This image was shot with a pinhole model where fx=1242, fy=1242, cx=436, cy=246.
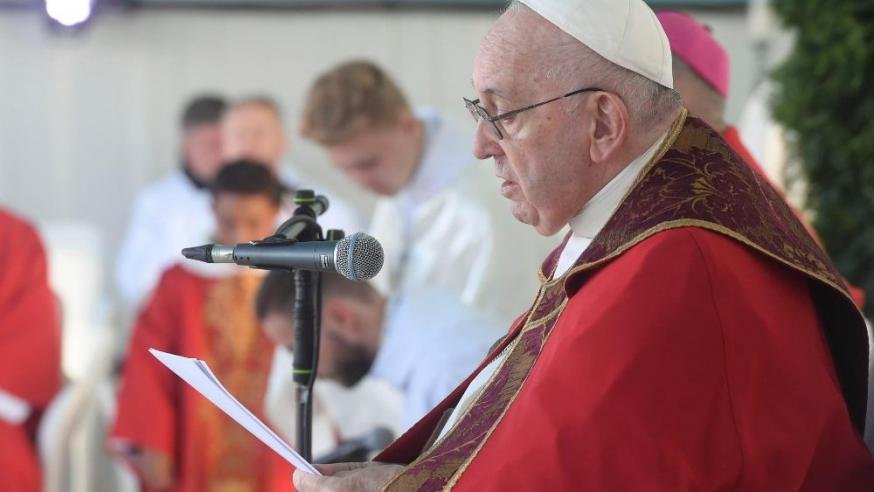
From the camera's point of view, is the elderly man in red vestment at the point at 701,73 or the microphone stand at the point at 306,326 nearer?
the microphone stand at the point at 306,326

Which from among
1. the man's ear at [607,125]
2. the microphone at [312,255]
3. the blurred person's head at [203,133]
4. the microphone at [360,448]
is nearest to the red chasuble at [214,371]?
the blurred person's head at [203,133]

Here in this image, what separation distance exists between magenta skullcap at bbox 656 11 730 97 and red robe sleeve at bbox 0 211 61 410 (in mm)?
3306

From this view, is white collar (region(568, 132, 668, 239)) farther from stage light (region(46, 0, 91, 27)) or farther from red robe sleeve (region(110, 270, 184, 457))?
stage light (region(46, 0, 91, 27))

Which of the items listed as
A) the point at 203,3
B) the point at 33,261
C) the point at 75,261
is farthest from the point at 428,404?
the point at 203,3

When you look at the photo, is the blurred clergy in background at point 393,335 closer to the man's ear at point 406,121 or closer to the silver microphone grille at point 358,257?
the man's ear at point 406,121

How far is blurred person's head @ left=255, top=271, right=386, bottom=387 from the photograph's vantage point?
3.59m

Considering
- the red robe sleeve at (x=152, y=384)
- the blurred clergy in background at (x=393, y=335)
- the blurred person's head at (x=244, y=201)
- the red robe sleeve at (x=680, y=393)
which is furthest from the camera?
the red robe sleeve at (x=152, y=384)

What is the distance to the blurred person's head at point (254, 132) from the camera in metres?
7.05

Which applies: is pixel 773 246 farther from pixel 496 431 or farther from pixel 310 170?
pixel 310 170

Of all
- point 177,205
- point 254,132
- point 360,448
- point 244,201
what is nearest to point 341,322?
point 360,448

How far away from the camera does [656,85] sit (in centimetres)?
201

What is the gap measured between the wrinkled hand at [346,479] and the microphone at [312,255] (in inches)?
12.4

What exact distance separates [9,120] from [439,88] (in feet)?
9.32

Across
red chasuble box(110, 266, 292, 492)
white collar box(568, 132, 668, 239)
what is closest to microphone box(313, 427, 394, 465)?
white collar box(568, 132, 668, 239)
